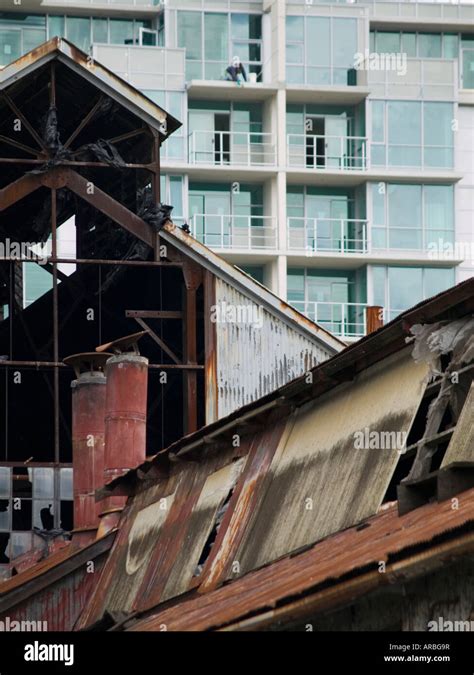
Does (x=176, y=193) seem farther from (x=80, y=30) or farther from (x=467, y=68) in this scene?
(x=467, y=68)

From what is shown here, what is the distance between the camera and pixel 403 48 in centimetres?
8144

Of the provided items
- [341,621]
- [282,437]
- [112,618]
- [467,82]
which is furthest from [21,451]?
[467,82]

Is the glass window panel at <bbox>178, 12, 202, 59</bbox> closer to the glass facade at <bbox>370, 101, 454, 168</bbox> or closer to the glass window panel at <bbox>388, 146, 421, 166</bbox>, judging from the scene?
the glass facade at <bbox>370, 101, 454, 168</bbox>

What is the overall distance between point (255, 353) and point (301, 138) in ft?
128

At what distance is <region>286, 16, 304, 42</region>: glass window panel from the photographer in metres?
78.2

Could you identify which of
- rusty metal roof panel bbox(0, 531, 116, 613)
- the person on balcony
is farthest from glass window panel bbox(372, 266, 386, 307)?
rusty metal roof panel bbox(0, 531, 116, 613)

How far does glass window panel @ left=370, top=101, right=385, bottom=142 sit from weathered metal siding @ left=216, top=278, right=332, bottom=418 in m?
37.9

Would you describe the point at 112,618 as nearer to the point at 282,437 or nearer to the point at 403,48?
the point at 282,437

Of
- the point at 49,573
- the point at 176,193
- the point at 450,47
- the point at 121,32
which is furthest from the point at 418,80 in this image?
the point at 49,573

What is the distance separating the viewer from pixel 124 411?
3503cm

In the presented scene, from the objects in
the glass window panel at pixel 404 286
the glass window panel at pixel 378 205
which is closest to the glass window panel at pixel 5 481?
the glass window panel at pixel 404 286

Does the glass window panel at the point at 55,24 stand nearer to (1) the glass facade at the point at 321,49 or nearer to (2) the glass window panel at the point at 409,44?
(1) the glass facade at the point at 321,49

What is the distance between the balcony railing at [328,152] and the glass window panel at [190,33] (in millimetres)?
4520

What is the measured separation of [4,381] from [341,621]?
26.5m
